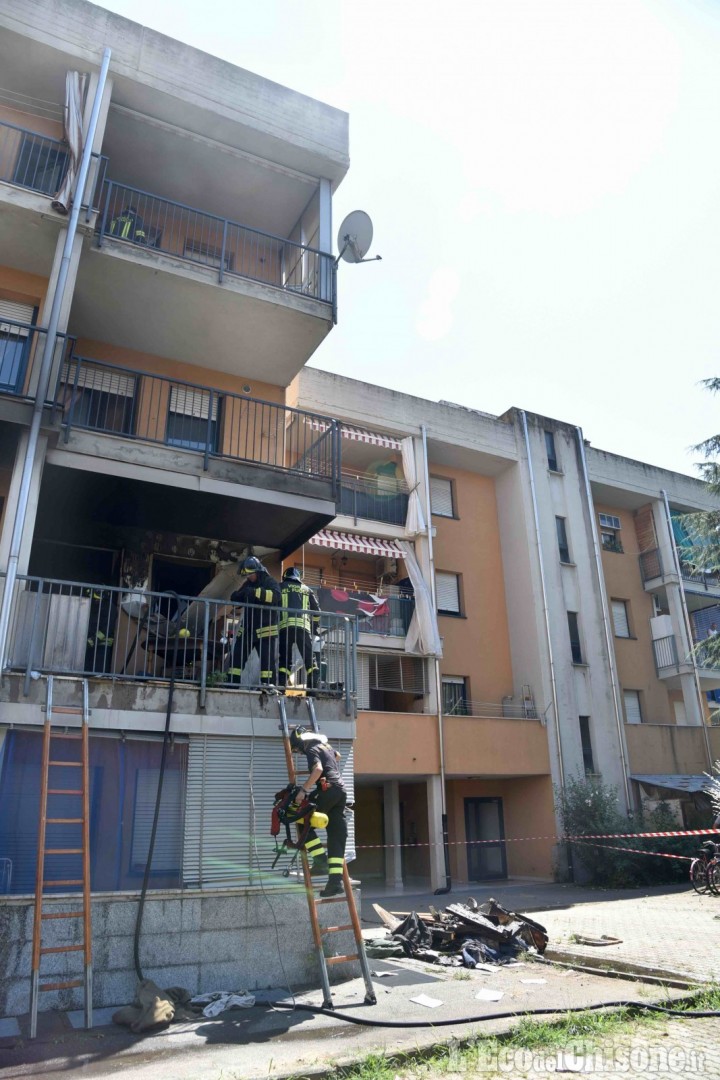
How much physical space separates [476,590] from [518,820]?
21.8ft

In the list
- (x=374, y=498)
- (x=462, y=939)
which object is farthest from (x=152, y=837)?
(x=374, y=498)

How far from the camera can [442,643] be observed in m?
21.0

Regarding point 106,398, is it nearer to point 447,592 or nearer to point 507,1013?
point 507,1013

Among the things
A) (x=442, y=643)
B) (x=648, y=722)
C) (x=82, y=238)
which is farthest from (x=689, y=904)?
(x=82, y=238)

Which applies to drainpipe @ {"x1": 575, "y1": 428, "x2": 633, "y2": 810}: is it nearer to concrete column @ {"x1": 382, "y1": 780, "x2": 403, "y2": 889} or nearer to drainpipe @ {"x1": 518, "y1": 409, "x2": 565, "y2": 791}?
drainpipe @ {"x1": 518, "y1": 409, "x2": 565, "y2": 791}

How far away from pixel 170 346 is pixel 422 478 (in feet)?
34.7

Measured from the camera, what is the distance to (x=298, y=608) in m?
9.80

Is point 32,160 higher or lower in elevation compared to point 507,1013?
higher

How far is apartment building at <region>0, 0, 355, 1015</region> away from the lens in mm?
7703

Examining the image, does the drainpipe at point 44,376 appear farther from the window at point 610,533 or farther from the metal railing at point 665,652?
the metal railing at point 665,652

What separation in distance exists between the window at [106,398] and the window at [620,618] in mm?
18895

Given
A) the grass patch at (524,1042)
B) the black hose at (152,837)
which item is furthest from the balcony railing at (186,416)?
the grass patch at (524,1042)

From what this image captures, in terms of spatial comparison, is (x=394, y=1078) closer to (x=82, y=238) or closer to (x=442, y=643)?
(x=82, y=238)

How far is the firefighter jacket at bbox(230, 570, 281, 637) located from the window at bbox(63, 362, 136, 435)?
11.5 feet
